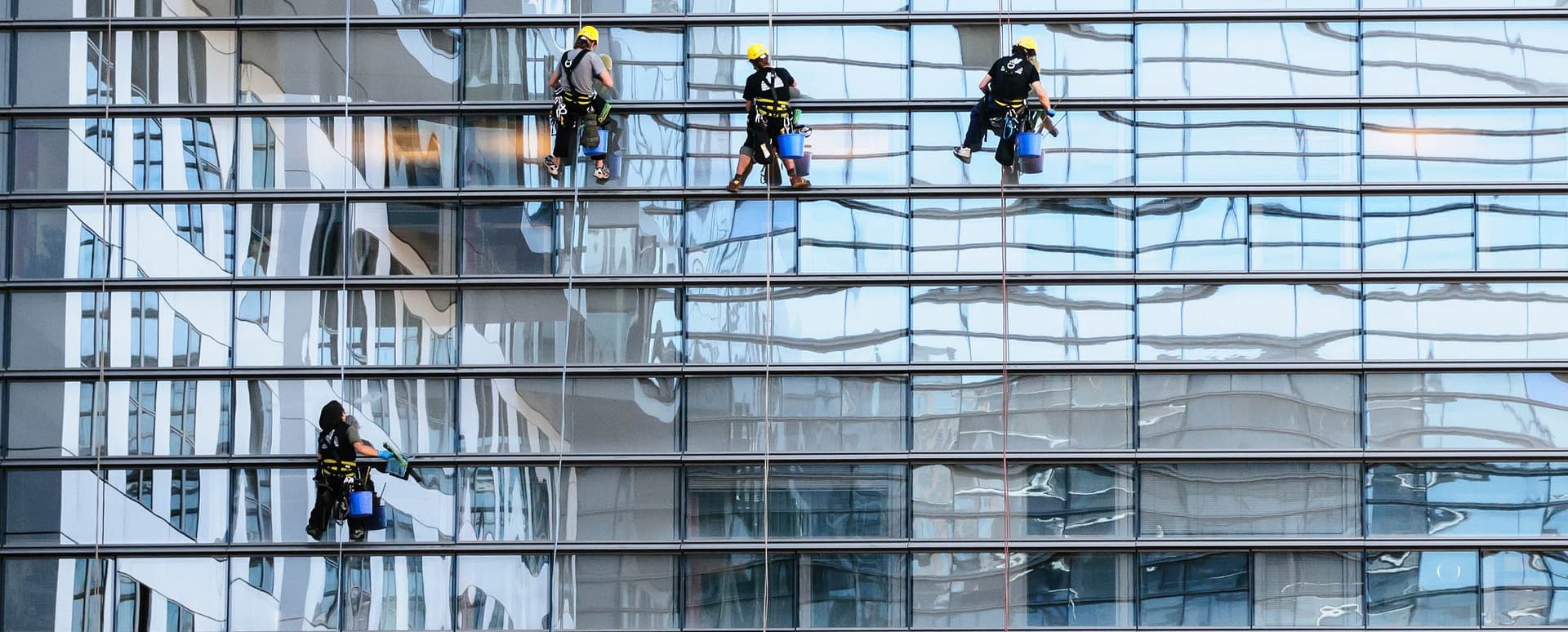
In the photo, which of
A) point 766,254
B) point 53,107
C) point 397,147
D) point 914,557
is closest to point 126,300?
point 53,107

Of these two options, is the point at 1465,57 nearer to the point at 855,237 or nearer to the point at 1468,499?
the point at 1468,499

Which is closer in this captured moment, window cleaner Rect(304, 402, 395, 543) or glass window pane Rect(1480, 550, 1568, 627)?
window cleaner Rect(304, 402, 395, 543)

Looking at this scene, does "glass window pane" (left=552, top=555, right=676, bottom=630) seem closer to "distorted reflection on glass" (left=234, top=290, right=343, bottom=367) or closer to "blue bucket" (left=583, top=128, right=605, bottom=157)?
"distorted reflection on glass" (left=234, top=290, right=343, bottom=367)

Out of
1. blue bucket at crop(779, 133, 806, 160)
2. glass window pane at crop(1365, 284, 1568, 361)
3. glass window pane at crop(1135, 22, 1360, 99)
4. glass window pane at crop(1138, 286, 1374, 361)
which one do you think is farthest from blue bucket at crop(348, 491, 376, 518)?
glass window pane at crop(1365, 284, 1568, 361)

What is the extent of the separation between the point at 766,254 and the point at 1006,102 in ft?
9.65

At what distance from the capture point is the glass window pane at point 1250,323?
49.5 ft

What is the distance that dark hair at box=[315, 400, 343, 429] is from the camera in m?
14.7

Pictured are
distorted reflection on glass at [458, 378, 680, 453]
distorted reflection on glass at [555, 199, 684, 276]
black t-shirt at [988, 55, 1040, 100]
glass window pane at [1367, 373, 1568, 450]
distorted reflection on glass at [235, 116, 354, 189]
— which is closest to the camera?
black t-shirt at [988, 55, 1040, 100]

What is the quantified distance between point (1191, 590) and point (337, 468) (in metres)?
8.87

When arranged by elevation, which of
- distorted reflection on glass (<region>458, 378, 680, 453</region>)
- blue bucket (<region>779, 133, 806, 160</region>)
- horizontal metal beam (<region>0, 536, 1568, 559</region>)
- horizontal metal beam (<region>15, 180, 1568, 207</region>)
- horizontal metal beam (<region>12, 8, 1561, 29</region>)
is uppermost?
horizontal metal beam (<region>12, 8, 1561, 29</region>)

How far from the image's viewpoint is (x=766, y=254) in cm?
1535

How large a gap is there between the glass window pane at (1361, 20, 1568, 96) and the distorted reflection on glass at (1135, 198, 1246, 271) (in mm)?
1993

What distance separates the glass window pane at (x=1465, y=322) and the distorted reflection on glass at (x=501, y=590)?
29.7 ft

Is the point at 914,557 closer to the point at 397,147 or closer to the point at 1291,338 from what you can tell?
the point at 1291,338
